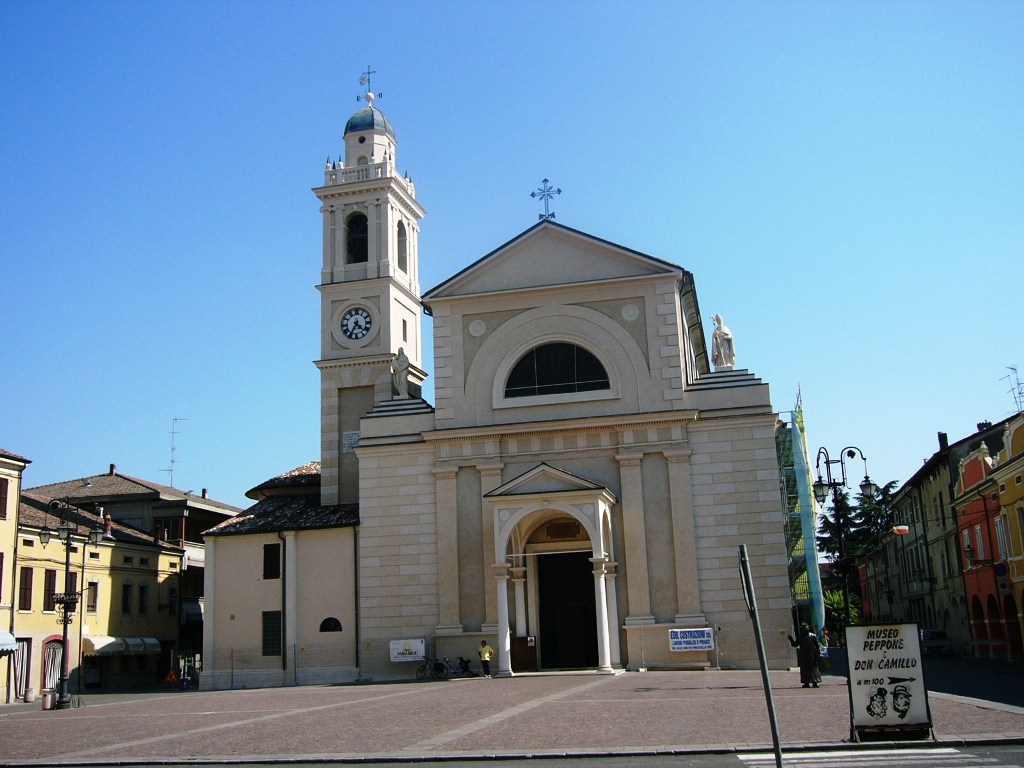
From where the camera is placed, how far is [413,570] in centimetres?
3541

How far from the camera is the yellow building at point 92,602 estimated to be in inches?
1487

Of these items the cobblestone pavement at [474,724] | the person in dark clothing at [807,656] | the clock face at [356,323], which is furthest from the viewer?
the clock face at [356,323]

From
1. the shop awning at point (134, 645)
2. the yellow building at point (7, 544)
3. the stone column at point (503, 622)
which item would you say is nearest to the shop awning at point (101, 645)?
the shop awning at point (134, 645)

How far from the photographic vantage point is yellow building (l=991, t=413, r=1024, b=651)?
3647 centimetres

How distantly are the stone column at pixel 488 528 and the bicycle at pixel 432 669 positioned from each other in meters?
1.82

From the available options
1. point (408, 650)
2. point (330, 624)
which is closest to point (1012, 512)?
point (408, 650)

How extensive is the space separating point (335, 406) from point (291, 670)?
10.5m

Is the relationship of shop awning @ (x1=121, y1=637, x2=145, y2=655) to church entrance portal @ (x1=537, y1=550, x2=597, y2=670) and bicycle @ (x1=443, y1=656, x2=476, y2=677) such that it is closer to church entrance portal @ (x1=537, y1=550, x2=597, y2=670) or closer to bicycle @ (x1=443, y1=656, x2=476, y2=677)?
bicycle @ (x1=443, y1=656, x2=476, y2=677)

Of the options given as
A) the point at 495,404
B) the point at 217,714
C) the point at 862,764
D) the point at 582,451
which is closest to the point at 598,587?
the point at 582,451

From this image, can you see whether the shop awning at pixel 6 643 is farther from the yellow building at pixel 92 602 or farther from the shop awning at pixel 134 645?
the shop awning at pixel 134 645

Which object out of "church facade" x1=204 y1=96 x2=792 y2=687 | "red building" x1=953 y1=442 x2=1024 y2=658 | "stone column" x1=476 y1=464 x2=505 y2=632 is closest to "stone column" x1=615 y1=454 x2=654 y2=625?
"church facade" x1=204 y1=96 x2=792 y2=687

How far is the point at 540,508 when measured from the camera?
3281cm

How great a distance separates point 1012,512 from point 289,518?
1058 inches

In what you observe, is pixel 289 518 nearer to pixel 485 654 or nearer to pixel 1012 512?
pixel 485 654
